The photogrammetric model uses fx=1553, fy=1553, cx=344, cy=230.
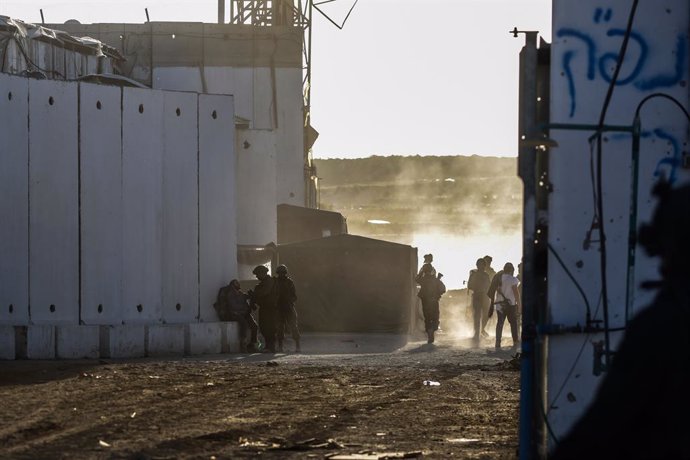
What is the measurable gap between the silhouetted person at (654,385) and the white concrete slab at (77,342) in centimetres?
1918

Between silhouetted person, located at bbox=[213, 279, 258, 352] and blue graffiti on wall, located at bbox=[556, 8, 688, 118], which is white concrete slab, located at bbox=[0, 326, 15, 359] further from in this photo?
blue graffiti on wall, located at bbox=[556, 8, 688, 118]

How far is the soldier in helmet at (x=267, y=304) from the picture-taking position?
2595 centimetres

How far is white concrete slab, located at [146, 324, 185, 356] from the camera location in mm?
24250

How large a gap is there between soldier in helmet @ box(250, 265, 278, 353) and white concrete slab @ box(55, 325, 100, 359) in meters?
3.40

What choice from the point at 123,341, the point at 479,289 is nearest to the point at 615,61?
the point at 123,341

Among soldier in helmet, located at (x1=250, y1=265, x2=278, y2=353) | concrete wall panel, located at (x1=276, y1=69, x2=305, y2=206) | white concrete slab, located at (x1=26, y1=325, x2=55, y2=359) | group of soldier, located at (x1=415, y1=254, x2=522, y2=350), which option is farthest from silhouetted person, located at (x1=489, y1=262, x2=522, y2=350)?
concrete wall panel, located at (x1=276, y1=69, x2=305, y2=206)

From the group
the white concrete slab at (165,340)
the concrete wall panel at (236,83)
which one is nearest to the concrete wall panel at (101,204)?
the white concrete slab at (165,340)

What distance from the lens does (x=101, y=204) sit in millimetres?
24484

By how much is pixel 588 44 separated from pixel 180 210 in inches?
698

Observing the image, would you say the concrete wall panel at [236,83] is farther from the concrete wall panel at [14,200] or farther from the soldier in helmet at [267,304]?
the concrete wall panel at [14,200]

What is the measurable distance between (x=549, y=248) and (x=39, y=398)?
775 centimetres

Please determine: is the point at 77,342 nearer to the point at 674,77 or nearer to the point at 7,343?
the point at 7,343

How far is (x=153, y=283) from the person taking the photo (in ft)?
82.5

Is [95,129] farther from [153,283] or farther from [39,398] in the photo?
[39,398]
